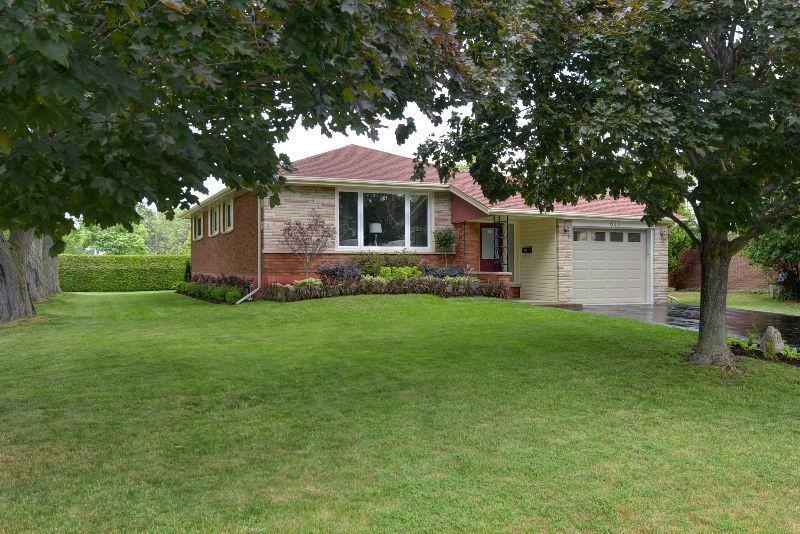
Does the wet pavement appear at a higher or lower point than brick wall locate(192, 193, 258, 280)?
lower

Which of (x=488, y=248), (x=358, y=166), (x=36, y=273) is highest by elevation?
(x=358, y=166)

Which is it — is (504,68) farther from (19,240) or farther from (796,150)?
(19,240)

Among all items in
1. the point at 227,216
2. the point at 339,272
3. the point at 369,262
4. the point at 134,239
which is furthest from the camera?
the point at 134,239

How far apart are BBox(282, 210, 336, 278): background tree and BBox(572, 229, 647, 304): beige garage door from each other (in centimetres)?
769

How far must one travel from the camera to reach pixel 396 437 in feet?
15.9

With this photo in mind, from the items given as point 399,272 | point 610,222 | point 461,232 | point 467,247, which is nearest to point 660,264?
point 610,222

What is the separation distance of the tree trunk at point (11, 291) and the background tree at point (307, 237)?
6366 millimetres

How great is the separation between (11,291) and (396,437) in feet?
41.8

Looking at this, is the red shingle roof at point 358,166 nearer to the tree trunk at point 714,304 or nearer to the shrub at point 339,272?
the shrub at point 339,272

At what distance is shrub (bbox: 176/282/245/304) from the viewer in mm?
16672

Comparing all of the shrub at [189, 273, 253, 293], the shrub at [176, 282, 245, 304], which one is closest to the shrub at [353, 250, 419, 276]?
the shrub at [189, 273, 253, 293]

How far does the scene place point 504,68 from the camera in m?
5.55

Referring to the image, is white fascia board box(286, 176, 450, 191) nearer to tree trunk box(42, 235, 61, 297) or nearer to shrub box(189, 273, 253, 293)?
shrub box(189, 273, 253, 293)

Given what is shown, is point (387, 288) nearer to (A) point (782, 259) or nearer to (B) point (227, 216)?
(B) point (227, 216)
